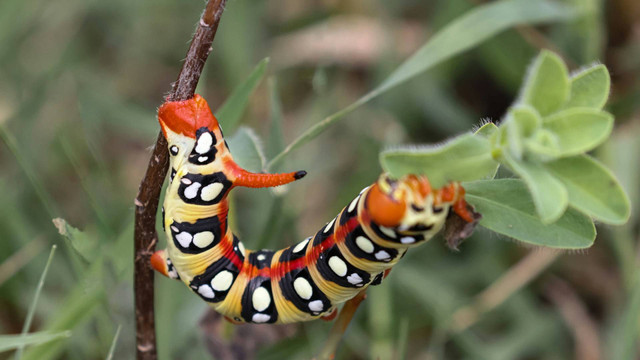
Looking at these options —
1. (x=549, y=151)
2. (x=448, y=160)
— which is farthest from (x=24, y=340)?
(x=549, y=151)

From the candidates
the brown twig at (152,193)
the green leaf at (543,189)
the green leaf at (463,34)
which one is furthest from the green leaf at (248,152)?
the green leaf at (543,189)

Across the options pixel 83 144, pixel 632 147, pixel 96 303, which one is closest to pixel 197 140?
pixel 96 303

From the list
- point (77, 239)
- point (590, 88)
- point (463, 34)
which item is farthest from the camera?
point (463, 34)

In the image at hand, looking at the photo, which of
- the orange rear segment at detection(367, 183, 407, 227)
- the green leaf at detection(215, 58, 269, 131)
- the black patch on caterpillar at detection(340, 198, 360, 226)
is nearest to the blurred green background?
the green leaf at detection(215, 58, 269, 131)

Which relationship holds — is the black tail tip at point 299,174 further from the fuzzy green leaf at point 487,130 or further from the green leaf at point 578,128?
the green leaf at point 578,128

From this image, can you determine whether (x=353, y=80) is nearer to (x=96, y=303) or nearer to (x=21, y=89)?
(x=21, y=89)

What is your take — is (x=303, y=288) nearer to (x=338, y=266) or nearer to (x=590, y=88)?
(x=338, y=266)
